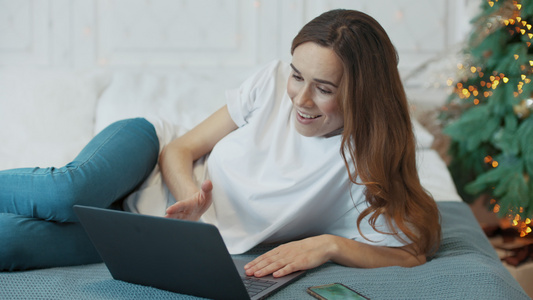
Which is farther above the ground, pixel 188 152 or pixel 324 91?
pixel 324 91

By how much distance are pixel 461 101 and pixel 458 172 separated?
0.31 metres

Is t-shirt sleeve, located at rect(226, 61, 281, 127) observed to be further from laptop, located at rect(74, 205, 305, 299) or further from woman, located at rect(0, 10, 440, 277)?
laptop, located at rect(74, 205, 305, 299)

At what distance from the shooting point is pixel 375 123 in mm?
1225

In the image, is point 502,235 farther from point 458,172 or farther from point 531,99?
point 531,99

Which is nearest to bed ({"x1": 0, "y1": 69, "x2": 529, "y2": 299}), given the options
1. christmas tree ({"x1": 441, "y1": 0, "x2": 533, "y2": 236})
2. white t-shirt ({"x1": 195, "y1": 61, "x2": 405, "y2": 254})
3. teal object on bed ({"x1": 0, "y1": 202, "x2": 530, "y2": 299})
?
teal object on bed ({"x1": 0, "y1": 202, "x2": 530, "y2": 299})

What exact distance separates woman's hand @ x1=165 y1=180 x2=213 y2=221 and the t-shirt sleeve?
32cm

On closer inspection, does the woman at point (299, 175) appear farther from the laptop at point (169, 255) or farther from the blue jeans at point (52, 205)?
the laptop at point (169, 255)

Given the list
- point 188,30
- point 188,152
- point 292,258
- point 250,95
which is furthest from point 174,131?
point 188,30

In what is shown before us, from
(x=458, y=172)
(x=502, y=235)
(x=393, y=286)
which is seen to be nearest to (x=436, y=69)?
(x=458, y=172)

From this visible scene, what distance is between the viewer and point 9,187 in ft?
3.93

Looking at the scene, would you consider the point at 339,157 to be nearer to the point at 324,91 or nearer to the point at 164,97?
the point at 324,91

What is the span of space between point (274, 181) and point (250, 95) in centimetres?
26

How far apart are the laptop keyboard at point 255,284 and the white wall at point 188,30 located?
5.16 feet

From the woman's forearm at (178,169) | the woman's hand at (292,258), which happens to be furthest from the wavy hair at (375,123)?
the woman's forearm at (178,169)
